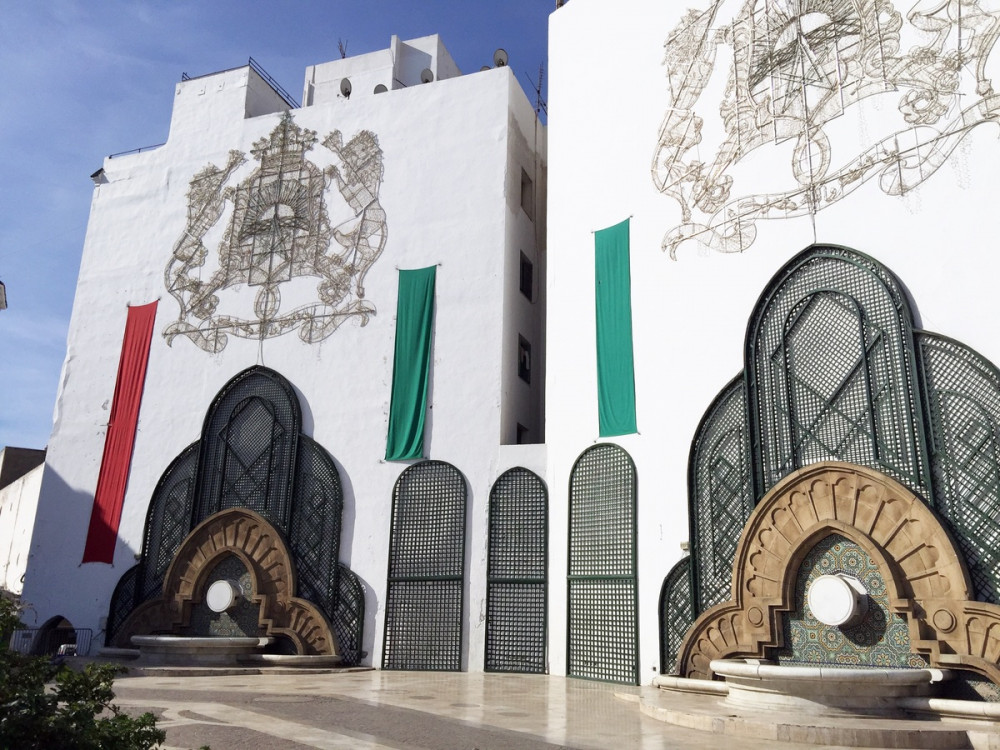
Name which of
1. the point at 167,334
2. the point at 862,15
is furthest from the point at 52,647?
the point at 862,15

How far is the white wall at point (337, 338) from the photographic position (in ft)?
39.8

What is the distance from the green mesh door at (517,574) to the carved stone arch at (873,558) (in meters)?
2.35

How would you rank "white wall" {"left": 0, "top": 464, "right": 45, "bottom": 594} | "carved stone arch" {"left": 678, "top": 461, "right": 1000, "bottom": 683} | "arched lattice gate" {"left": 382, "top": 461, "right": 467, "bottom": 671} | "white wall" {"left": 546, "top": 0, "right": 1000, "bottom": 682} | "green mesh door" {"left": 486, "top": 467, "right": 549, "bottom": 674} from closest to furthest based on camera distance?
"carved stone arch" {"left": 678, "top": 461, "right": 1000, "bottom": 683} < "white wall" {"left": 546, "top": 0, "right": 1000, "bottom": 682} < "green mesh door" {"left": 486, "top": 467, "right": 549, "bottom": 674} < "arched lattice gate" {"left": 382, "top": 461, "right": 467, "bottom": 671} < "white wall" {"left": 0, "top": 464, "right": 45, "bottom": 594}

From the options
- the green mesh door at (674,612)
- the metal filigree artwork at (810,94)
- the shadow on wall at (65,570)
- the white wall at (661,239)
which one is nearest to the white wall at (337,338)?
the shadow on wall at (65,570)

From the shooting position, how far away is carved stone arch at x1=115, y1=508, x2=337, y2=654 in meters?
11.8

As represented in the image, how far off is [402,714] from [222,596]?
243 inches

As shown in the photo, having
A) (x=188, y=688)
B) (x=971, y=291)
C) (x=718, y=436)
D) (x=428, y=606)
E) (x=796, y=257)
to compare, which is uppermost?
(x=796, y=257)

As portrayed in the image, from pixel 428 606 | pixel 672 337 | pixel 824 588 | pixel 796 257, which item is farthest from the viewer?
pixel 428 606

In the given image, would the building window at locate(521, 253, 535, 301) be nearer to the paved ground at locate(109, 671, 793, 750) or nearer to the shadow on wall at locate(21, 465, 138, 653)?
the paved ground at locate(109, 671, 793, 750)

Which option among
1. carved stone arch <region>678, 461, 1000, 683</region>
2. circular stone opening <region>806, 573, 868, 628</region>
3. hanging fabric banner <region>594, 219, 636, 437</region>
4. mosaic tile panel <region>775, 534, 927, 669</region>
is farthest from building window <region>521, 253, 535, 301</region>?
circular stone opening <region>806, 573, 868, 628</region>

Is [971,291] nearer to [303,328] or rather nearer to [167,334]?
[303,328]

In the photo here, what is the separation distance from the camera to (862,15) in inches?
372

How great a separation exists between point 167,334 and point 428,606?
7.27 m

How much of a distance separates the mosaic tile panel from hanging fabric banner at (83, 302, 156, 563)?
10.9 meters
